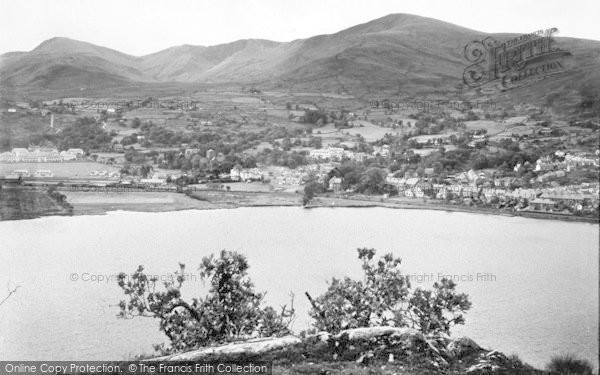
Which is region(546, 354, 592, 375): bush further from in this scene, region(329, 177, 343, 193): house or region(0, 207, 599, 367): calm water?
region(329, 177, 343, 193): house

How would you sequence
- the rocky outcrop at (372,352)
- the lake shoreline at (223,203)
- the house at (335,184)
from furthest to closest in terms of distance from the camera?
the house at (335,184) < the lake shoreline at (223,203) < the rocky outcrop at (372,352)

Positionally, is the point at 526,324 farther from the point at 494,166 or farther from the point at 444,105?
the point at 444,105

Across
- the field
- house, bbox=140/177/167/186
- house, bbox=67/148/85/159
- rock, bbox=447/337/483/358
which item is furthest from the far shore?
rock, bbox=447/337/483/358

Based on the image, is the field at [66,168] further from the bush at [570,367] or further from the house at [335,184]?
the bush at [570,367]

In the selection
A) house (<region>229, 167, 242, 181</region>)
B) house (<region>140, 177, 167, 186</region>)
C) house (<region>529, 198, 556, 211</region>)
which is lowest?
house (<region>529, 198, 556, 211</region>)

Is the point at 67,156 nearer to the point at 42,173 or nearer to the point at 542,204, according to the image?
the point at 42,173

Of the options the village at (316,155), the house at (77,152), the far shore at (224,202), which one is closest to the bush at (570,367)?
the far shore at (224,202)

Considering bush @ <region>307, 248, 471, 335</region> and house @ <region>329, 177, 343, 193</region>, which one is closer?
bush @ <region>307, 248, 471, 335</region>
